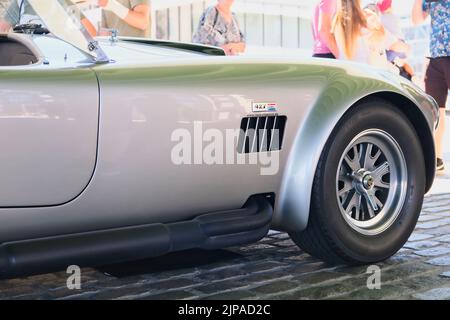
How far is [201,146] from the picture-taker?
8.73 ft

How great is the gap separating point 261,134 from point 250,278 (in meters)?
0.69

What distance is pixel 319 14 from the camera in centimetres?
616

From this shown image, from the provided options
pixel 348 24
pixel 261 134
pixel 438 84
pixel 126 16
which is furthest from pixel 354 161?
pixel 438 84

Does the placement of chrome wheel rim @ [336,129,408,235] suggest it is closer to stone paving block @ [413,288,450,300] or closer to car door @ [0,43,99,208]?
stone paving block @ [413,288,450,300]

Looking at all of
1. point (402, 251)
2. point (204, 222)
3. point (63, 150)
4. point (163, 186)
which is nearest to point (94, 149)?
point (63, 150)

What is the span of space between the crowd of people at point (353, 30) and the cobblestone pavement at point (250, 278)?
2.26 meters

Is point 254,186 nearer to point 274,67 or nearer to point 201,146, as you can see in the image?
point 201,146

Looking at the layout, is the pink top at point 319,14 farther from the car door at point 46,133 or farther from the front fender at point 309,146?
the car door at point 46,133

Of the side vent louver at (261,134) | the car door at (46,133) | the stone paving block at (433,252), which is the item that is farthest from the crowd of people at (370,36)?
the car door at (46,133)

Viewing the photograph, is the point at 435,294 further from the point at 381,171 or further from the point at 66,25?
the point at 66,25

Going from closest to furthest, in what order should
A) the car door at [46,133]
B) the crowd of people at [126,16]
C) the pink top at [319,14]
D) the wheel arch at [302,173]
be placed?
the car door at [46,133] → the wheel arch at [302,173] → the crowd of people at [126,16] → the pink top at [319,14]

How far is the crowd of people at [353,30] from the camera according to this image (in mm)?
5008

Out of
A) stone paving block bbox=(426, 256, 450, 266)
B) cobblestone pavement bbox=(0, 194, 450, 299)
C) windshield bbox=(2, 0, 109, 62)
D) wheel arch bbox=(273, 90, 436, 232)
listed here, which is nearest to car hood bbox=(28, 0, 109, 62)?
windshield bbox=(2, 0, 109, 62)
